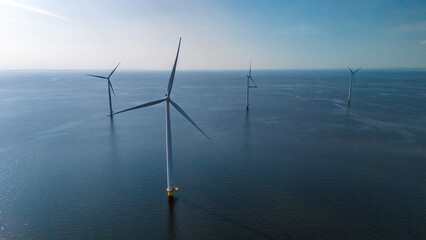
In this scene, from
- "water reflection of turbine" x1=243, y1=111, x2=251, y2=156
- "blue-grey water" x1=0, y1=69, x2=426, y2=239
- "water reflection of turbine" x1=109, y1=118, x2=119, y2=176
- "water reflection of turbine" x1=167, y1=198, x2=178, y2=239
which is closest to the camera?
"water reflection of turbine" x1=167, y1=198, x2=178, y2=239

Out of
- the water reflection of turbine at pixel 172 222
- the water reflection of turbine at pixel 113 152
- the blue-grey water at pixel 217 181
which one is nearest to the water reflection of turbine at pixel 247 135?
the blue-grey water at pixel 217 181

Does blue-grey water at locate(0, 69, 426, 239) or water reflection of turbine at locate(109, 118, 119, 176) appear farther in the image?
water reflection of turbine at locate(109, 118, 119, 176)

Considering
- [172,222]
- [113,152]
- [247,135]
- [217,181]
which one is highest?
[247,135]

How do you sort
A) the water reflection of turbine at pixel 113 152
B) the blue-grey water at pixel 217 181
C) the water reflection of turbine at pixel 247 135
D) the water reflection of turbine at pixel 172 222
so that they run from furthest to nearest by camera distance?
the water reflection of turbine at pixel 247 135
the water reflection of turbine at pixel 113 152
the blue-grey water at pixel 217 181
the water reflection of turbine at pixel 172 222

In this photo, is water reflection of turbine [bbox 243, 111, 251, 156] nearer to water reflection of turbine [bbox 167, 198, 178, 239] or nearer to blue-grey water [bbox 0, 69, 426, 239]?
blue-grey water [bbox 0, 69, 426, 239]

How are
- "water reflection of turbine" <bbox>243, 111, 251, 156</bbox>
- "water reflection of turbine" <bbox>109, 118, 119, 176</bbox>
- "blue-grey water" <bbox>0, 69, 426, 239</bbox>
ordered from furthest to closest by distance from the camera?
Answer: "water reflection of turbine" <bbox>243, 111, 251, 156</bbox>
"water reflection of turbine" <bbox>109, 118, 119, 176</bbox>
"blue-grey water" <bbox>0, 69, 426, 239</bbox>

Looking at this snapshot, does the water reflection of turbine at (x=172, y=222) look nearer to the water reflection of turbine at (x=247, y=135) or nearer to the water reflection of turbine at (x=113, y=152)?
the water reflection of turbine at (x=113, y=152)

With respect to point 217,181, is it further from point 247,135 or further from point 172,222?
point 247,135

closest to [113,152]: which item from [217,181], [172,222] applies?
[217,181]

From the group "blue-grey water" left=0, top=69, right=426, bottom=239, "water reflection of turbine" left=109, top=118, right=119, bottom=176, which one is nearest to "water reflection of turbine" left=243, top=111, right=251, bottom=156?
"blue-grey water" left=0, top=69, right=426, bottom=239

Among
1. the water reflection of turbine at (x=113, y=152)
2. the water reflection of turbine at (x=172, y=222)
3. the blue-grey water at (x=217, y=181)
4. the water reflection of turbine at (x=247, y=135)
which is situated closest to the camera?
the water reflection of turbine at (x=172, y=222)

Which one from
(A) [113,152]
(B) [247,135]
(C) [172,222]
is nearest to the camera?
(C) [172,222]

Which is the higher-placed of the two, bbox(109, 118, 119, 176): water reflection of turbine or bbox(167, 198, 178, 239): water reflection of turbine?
bbox(109, 118, 119, 176): water reflection of turbine
